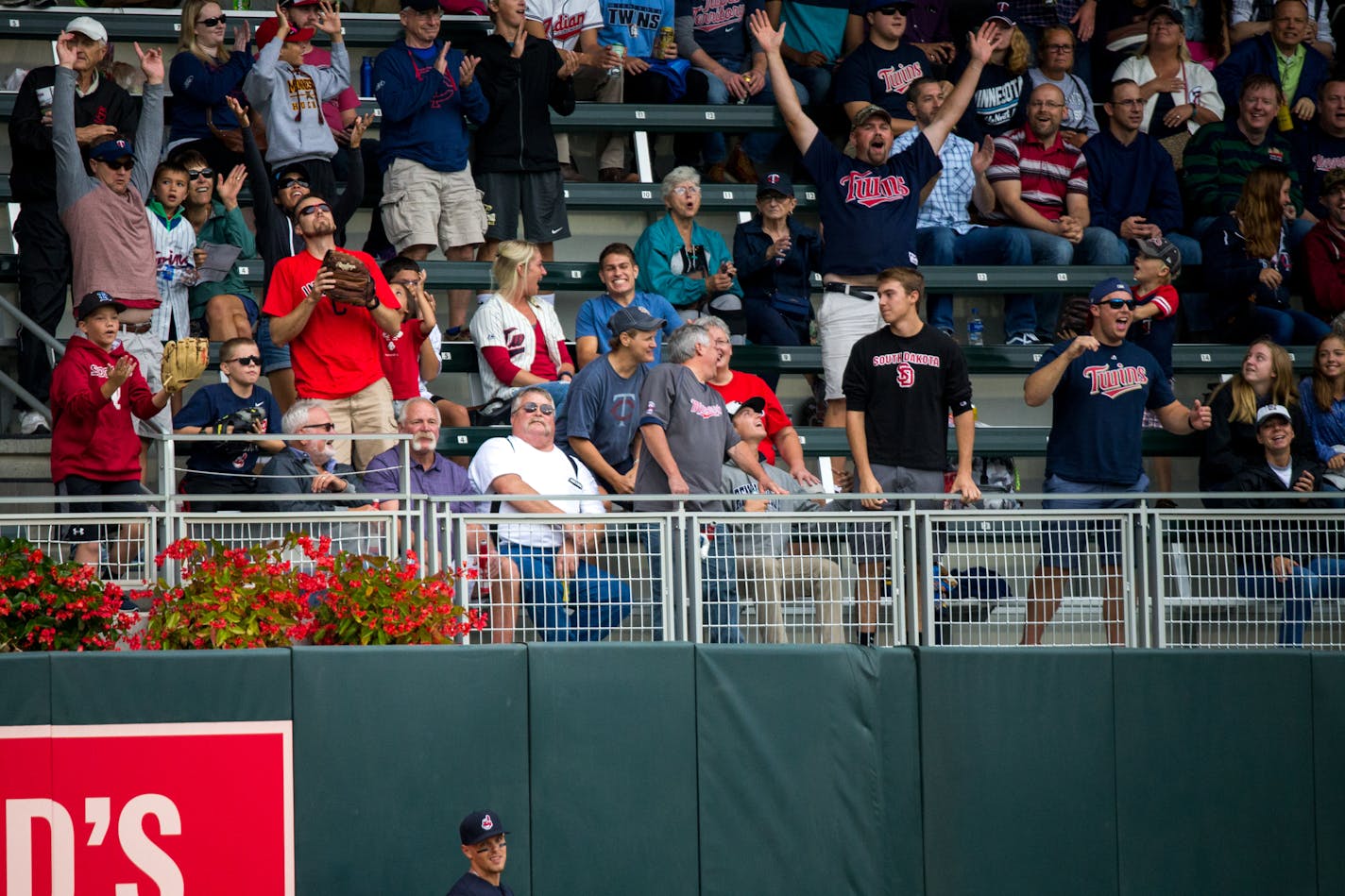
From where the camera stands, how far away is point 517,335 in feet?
34.4

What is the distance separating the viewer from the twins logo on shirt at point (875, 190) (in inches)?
457

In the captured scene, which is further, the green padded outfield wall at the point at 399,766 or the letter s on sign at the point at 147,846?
the green padded outfield wall at the point at 399,766

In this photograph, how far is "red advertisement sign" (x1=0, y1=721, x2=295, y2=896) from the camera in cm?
720

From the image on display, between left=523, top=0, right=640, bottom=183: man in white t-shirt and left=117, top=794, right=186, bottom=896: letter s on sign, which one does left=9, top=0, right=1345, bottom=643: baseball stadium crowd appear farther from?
left=117, top=794, right=186, bottom=896: letter s on sign

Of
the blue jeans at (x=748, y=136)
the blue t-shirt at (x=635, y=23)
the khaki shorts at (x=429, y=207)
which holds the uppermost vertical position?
the blue t-shirt at (x=635, y=23)

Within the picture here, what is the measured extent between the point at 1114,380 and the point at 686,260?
3.06 metres

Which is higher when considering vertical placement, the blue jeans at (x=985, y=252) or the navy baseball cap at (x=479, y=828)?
the blue jeans at (x=985, y=252)

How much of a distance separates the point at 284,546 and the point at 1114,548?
3687mm

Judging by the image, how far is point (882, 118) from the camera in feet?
38.0

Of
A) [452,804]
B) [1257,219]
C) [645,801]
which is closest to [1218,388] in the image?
[1257,219]

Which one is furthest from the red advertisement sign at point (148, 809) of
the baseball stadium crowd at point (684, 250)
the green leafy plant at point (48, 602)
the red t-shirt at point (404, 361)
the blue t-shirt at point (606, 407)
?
the red t-shirt at point (404, 361)

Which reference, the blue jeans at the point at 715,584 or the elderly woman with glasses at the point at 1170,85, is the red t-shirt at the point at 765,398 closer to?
the blue jeans at the point at 715,584

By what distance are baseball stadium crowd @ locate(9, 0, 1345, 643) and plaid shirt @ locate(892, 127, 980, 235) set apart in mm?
29

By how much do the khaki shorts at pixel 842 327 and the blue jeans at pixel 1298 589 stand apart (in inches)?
140
